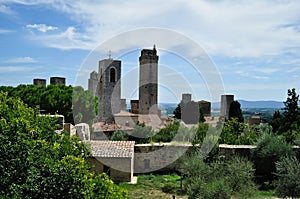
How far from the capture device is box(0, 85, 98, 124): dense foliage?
25.8m

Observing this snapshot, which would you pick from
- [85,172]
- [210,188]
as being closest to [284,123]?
[210,188]

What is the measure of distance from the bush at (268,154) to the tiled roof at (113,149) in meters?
6.51

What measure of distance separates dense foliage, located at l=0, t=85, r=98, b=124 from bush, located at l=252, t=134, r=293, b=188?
13.6 m

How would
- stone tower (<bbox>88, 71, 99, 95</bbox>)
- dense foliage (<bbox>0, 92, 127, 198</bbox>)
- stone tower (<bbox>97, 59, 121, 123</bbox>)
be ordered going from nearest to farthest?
dense foliage (<bbox>0, 92, 127, 198</bbox>) < stone tower (<bbox>97, 59, 121, 123</bbox>) < stone tower (<bbox>88, 71, 99, 95</bbox>)

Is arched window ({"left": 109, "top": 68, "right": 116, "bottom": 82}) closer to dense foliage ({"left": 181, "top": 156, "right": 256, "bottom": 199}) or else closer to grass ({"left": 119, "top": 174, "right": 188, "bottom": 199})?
grass ({"left": 119, "top": 174, "right": 188, "bottom": 199})

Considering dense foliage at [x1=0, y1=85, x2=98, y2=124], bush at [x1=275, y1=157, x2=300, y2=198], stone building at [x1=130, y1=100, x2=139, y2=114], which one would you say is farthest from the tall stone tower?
bush at [x1=275, y1=157, x2=300, y2=198]

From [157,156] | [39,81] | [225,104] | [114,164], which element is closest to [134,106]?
[225,104]

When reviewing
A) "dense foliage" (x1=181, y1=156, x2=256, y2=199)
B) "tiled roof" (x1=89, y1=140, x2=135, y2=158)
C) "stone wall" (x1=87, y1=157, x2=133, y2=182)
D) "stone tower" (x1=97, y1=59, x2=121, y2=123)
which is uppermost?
"stone tower" (x1=97, y1=59, x2=121, y2=123)

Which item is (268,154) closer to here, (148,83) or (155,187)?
(155,187)

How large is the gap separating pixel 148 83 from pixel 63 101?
52.7 feet

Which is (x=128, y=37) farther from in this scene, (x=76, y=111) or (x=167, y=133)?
(x=76, y=111)

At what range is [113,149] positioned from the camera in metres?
17.3

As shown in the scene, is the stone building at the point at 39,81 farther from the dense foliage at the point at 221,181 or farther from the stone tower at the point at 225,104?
the dense foliage at the point at 221,181

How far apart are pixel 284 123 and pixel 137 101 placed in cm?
2049
